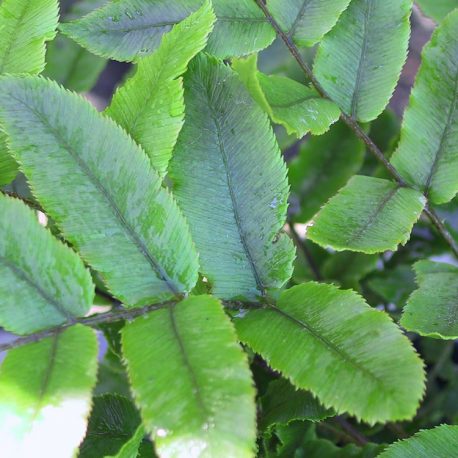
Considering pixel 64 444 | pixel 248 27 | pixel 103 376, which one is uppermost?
pixel 248 27

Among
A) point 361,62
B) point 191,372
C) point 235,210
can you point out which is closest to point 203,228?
point 235,210

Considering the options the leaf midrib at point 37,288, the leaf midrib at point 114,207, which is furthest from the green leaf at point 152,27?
the leaf midrib at point 37,288

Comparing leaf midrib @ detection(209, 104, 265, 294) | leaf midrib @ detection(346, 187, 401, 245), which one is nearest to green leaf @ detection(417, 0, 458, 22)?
leaf midrib @ detection(346, 187, 401, 245)

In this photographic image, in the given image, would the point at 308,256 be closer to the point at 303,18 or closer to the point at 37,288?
the point at 303,18

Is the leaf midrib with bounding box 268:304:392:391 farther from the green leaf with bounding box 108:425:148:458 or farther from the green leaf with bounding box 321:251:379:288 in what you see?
the green leaf with bounding box 321:251:379:288

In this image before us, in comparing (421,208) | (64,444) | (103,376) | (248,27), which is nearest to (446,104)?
(421,208)

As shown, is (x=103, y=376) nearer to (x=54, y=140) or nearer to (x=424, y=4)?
(x=54, y=140)
